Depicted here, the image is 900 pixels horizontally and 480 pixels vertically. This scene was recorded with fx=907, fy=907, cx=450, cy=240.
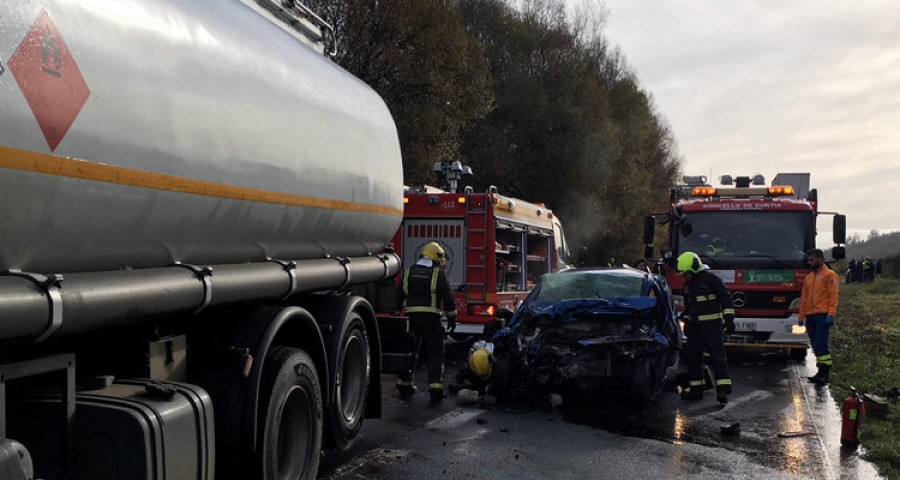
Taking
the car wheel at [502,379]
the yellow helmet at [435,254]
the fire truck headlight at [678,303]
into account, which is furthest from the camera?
the fire truck headlight at [678,303]

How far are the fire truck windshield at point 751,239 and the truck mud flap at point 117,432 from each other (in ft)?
38.4

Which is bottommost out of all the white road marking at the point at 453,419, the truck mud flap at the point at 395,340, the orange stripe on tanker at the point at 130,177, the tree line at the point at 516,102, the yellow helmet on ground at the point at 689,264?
the white road marking at the point at 453,419

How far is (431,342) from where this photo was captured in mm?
10281

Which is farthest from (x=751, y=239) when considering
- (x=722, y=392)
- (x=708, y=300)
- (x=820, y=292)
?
(x=722, y=392)

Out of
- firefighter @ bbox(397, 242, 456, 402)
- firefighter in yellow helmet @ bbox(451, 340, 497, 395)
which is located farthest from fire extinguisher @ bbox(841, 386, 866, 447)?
firefighter @ bbox(397, 242, 456, 402)

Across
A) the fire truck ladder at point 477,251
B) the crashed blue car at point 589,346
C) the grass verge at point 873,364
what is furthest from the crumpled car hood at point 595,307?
the fire truck ladder at point 477,251

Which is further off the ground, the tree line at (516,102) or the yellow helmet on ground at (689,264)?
the tree line at (516,102)

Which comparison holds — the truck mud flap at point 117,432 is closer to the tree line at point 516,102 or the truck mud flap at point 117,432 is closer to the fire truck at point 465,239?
the fire truck at point 465,239

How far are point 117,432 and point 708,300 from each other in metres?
8.11

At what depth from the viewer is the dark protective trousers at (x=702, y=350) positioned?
10.4 metres

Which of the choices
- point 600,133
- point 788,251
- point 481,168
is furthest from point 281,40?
point 600,133

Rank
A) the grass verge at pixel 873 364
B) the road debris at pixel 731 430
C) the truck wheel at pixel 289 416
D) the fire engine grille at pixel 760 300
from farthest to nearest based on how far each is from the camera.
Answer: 1. the fire engine grille at pixel 760 300
2. the road debris at pixel 731 430
3. the grass verge at pixel 873 364
4. the truck wheel at pixel 289 416

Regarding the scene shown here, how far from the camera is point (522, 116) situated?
127 ft

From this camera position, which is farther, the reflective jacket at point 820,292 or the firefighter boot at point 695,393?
the reflective jacket at point 820,292
